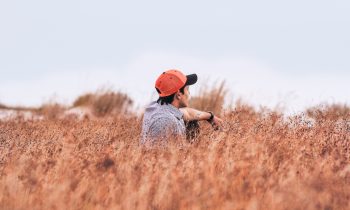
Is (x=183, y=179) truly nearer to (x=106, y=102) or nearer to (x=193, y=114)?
(x=193, y=114)

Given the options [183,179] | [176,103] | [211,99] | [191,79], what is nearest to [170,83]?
[176,103]

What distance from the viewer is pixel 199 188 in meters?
4.64

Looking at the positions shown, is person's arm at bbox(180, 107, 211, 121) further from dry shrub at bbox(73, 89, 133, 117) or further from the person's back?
dry shrub at bbox(73, 89, 133, 117)

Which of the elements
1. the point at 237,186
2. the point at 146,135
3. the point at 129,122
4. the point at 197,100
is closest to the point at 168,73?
the point at 146,135

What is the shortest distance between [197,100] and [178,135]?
693 centimetres

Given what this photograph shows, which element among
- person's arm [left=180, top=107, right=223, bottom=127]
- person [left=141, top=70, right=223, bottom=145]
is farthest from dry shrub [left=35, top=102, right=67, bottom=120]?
person [left=141, top=70, right=223, bottom=145]

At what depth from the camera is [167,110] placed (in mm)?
6203

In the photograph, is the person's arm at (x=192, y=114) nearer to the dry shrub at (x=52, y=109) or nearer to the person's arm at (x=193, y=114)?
the person's arm at (x=193, y=114)

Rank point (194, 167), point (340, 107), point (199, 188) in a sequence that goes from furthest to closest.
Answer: point (340, 107)
point (194, 167)
point (199, 188)

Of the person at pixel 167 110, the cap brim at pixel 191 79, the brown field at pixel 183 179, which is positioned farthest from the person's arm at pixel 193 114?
the brown field at pixel 183 179

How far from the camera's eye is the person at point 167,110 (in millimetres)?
6090

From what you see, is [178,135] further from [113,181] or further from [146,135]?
[113,181]

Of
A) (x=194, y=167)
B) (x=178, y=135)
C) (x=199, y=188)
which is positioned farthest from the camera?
(x=178, y=135)

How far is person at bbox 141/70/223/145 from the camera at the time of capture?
240 inches
